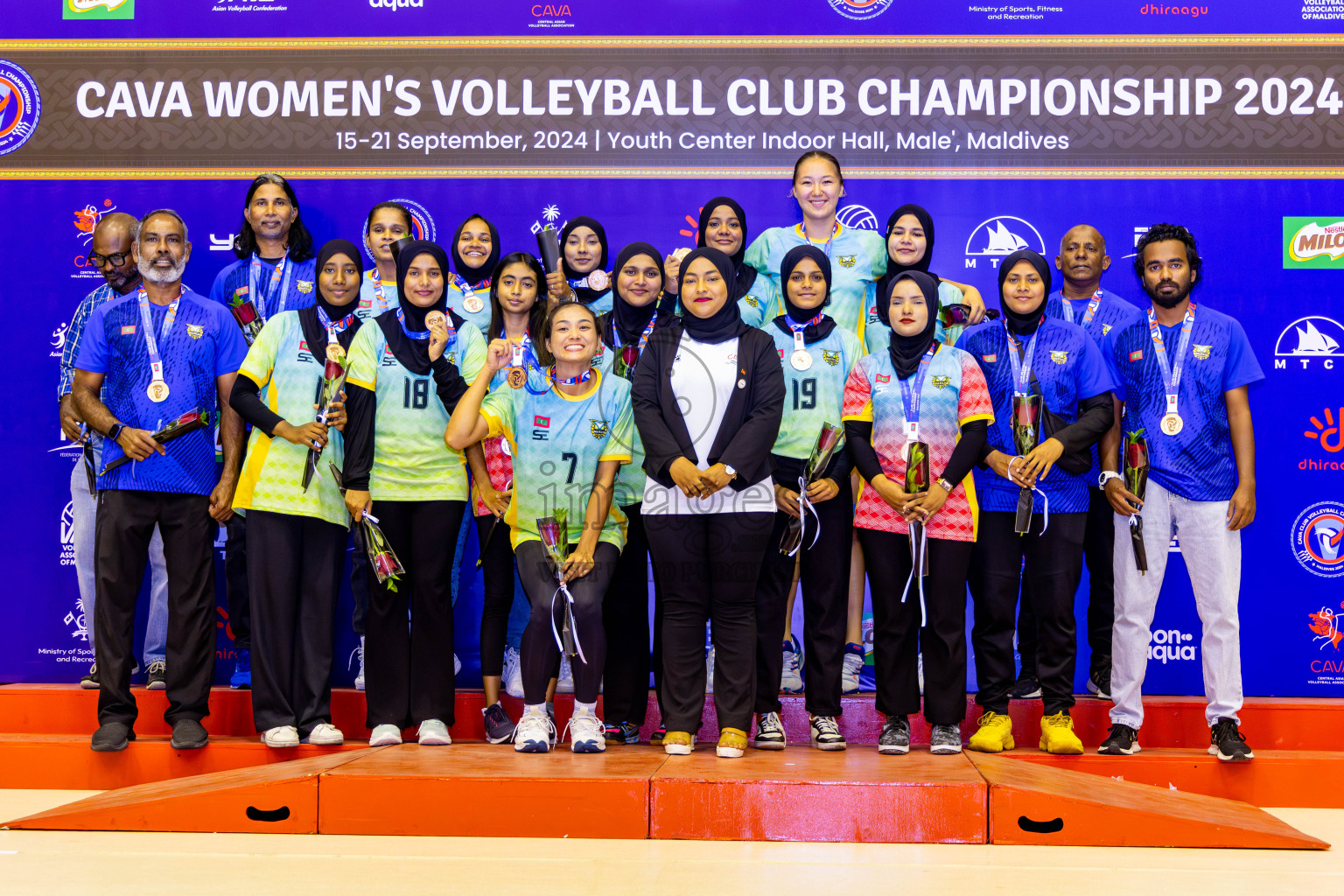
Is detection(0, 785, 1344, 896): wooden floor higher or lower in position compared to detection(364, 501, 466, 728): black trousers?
lower

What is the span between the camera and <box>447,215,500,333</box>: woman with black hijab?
4.41 m

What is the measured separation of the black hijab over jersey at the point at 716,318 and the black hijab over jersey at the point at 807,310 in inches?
10.3

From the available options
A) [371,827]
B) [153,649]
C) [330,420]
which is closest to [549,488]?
[330,420]

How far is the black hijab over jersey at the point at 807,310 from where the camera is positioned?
390 centimetres

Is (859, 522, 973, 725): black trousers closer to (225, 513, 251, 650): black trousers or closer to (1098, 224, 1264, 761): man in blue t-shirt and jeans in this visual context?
(1098, 224, 1264, 761): man in blue t-shirt and jeans

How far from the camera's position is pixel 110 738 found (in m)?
3.94

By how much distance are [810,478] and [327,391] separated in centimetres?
179

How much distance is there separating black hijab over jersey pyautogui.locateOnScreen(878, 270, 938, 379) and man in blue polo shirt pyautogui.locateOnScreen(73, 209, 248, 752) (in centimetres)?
254

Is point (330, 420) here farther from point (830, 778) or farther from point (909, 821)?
point (909, 821)

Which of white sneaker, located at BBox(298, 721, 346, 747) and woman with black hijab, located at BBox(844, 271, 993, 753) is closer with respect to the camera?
woman with black hijab, located at BBox(844, 271, 993, 753)

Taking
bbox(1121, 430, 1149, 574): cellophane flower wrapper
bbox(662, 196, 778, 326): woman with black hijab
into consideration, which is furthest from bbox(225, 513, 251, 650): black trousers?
bbox(1121, 430, 1149, 574): cellophane flower wrapper

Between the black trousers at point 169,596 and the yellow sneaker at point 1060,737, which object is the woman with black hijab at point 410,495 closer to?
the black trousers at point 169,596

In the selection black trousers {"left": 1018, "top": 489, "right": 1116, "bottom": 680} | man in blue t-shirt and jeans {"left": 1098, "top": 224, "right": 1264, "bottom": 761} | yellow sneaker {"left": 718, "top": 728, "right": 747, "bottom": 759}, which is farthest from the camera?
black trousers {"left": 1018, "top": 489, "right": 1116, "bottom": 680}

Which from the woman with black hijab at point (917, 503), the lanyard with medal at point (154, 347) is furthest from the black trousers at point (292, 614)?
the woman with black hijab at point (917, 503)
